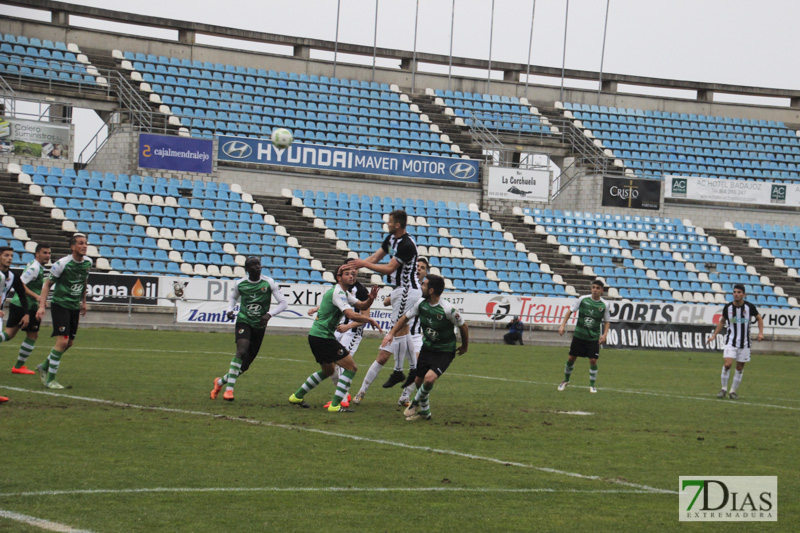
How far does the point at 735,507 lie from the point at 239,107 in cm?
3678

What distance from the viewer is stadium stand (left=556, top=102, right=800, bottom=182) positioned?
4800cm

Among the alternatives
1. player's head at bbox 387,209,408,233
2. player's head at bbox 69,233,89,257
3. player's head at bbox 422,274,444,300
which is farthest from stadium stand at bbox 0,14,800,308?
player's head at bbox 422,274,444,300

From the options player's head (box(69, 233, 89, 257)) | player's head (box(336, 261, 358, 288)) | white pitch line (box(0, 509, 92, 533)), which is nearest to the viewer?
white pitch line (box(0, 509, 92, 533))

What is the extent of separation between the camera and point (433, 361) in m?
12.6

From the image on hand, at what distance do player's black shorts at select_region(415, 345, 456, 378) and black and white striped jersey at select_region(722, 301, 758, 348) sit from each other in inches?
353

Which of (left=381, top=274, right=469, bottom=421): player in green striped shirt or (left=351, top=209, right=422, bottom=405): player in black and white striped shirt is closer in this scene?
(left=381, top=274, right=469, bottom=421): player in green striped shirt

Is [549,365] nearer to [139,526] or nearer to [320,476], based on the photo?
[320,476]

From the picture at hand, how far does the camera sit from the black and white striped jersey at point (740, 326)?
62.9 feet

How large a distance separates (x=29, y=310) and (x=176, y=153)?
22618mm

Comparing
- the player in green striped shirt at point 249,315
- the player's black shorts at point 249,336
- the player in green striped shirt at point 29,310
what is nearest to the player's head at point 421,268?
the player in green striped shirt at point 249,315

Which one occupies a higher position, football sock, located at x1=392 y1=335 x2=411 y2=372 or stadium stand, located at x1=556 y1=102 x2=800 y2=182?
stadium stand, located at x1=556 y1=102 x2=800 y2=182

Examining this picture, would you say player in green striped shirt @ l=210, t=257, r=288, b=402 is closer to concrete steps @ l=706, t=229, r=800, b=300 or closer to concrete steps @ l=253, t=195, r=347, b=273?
concrete steps @ l=253, t=195, r=347, b=273

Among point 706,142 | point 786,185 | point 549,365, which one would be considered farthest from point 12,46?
point 786,185

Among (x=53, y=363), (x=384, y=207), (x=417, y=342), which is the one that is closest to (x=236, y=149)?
(x=384, y=207)
